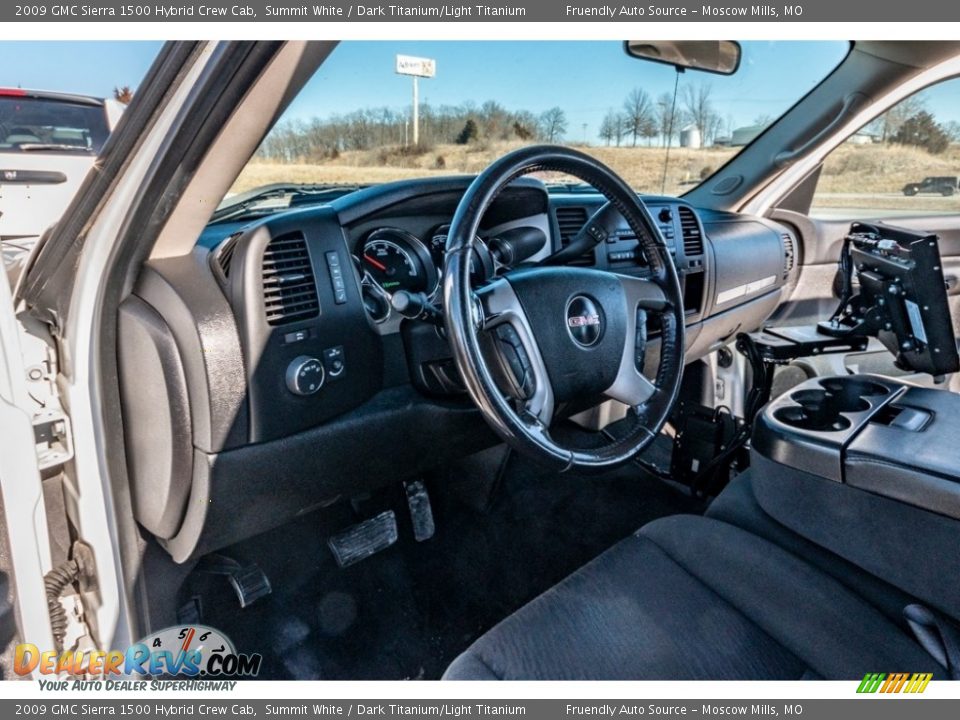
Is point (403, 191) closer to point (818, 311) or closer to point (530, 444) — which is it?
point (530, 444)

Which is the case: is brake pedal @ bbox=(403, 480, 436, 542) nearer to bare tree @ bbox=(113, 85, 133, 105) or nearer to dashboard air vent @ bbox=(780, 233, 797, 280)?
bare tree @ bbox=(113, 85, 133, 105)

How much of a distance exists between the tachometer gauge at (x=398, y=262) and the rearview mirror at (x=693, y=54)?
0.87m

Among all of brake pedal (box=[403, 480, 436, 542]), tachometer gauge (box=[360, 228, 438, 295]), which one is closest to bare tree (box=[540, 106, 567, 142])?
tachometer gauge (box=[360, 228, 438, 295])

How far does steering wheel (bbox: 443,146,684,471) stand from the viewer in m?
1.24

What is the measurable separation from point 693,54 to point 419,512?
1.74 metres

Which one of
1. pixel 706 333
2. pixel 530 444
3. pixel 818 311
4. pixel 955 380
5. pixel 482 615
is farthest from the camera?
pixel 818 311

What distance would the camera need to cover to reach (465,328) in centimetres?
122

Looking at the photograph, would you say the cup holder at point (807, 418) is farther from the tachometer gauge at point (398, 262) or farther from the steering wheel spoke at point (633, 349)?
the tachometer gauge at point (398, 262)

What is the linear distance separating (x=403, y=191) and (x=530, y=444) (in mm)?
753

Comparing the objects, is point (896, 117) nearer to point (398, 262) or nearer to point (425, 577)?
point (398, 262)

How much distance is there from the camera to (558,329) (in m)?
1.40

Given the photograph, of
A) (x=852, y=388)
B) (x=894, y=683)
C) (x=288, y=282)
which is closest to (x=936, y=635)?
(x=894, y=683)

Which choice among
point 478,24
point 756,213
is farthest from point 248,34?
point 756,213

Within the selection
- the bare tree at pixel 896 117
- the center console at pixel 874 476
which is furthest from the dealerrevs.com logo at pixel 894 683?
the bare tree at pixel 896 117
